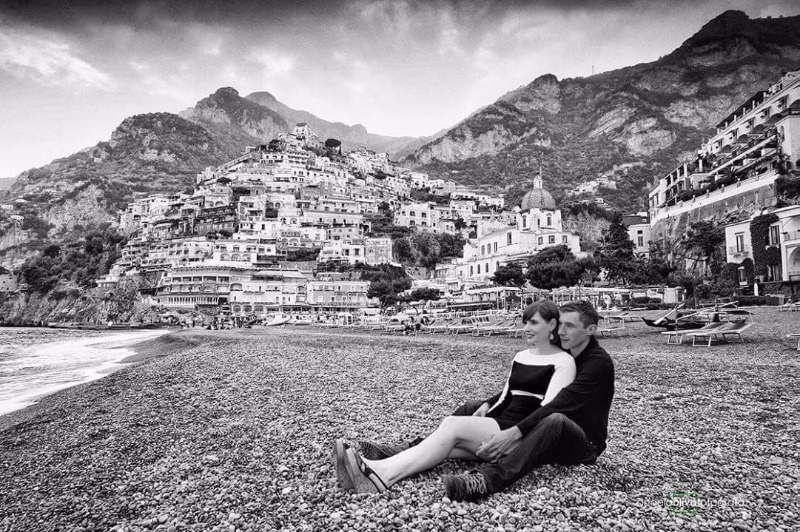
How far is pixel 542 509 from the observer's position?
9.50 ft

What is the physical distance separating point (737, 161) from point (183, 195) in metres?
103

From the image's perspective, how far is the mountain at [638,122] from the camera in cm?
14912

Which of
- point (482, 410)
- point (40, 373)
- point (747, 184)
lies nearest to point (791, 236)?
point (747, 184)

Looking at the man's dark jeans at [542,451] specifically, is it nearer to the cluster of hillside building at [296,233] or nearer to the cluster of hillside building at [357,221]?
the cluster of hillside building at [296,233]

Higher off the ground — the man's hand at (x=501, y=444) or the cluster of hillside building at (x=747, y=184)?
the cluster of hillside building at (x=747, y=184)

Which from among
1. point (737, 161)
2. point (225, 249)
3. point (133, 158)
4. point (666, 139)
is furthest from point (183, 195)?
point (666, 139)

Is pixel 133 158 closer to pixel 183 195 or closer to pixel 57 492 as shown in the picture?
pixel 183 195

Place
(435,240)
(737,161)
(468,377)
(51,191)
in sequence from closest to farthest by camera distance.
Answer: (468,377)
(737,161)
(435,240)
(51,191)

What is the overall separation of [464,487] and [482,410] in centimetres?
88

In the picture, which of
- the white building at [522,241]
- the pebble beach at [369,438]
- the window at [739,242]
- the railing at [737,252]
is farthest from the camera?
the white building at [522,241]

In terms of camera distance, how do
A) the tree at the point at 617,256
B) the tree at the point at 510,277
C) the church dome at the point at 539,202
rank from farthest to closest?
1. the church dome at the point at 539,202
2. the tree at the point at 510,277
3. the tree at the point at 617,256

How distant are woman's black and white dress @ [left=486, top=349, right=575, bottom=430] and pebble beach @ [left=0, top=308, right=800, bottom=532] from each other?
46 cm

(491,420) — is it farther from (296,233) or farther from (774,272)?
(296,233)

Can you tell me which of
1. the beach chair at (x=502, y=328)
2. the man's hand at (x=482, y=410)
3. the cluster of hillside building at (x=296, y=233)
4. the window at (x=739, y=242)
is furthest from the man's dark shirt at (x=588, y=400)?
the window at (x=739, y=242)
